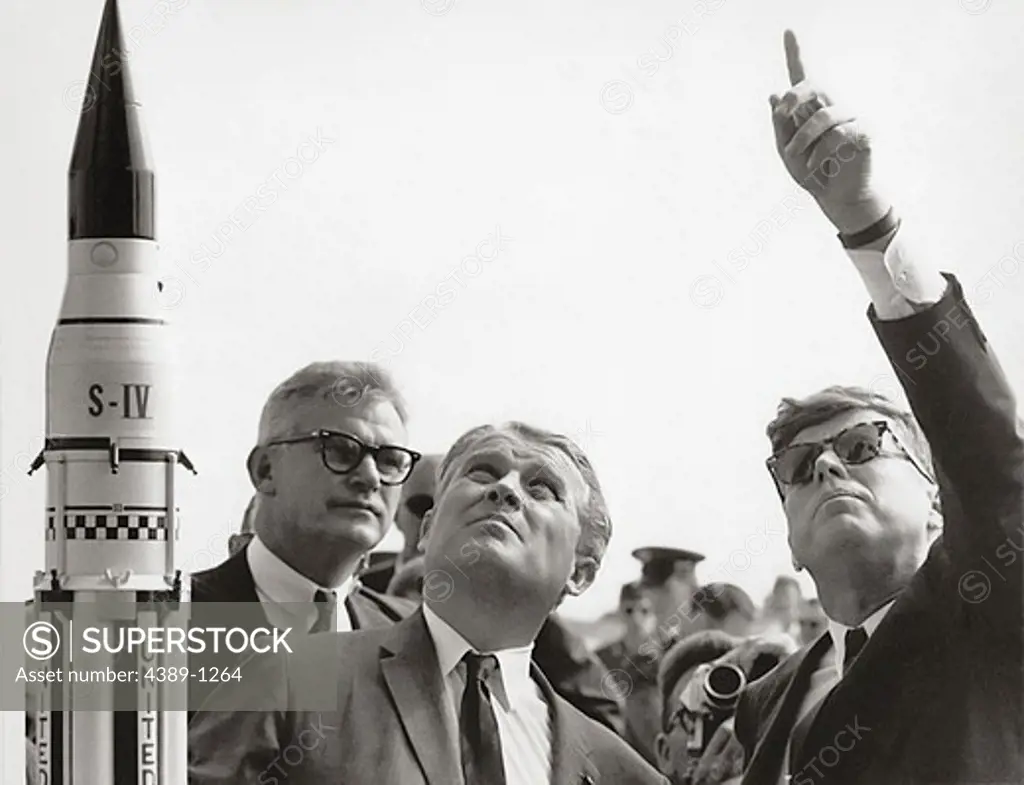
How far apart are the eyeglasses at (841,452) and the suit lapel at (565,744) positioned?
0.65 m

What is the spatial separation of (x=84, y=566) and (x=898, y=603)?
5.46 ft

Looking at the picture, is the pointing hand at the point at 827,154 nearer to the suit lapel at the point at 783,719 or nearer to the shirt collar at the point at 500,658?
the suit lapel at the point at 783,719

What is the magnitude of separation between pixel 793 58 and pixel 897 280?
1.70ft

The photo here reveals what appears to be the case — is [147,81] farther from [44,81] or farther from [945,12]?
[945,12]

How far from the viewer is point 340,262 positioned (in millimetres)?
4367

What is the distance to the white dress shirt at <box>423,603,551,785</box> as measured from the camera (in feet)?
14.1

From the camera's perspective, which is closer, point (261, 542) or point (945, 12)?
point (261, 542)

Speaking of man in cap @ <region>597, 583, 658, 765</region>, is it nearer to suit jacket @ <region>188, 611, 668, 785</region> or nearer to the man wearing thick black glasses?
suit jacket @ <region>188, 611, 668, 785</region>

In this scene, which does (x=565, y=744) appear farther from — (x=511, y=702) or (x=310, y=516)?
(x=310, y=516)

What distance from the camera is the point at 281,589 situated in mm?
4270

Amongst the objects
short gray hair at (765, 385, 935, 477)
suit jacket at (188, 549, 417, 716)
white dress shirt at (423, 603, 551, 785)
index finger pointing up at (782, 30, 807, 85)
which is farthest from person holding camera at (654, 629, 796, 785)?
index finger pointing up at (782, 30, 807, 85)

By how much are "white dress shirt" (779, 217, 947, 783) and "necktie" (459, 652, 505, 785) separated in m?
0.61

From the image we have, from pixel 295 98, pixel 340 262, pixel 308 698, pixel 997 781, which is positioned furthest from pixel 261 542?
pixel 997 781

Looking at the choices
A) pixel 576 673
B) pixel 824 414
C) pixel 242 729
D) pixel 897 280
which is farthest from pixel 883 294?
pixel 242 729
